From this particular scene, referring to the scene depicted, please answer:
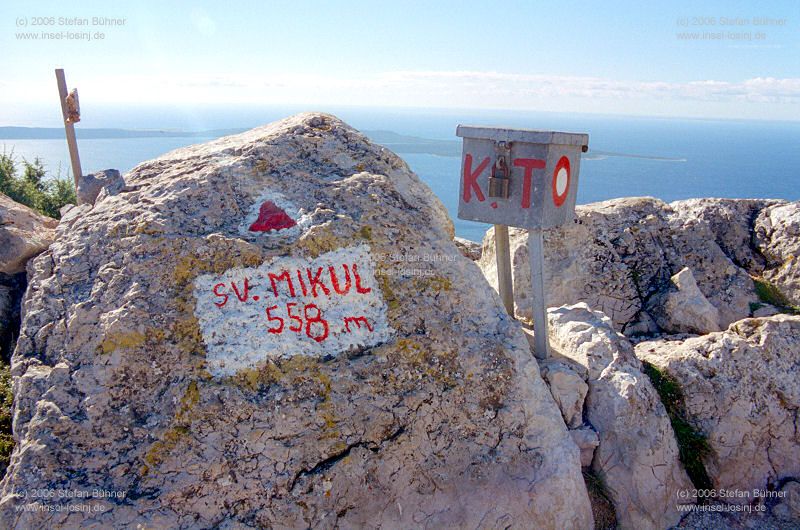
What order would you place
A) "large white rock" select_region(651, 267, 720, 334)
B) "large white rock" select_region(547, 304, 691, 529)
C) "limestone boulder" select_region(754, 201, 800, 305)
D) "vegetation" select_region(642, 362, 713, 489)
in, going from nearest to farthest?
"large white rock" select_region(547, 304, 691, 529) → "vegetation" select_region(642, 362, 713, 489) → "large white rock" select_region(651, 267, 720, 334) → "limestone boulder" select_region(754, 201, 800, 305)

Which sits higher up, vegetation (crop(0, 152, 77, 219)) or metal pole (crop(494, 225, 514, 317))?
vegetation (crop(0, 152, 77, 219))

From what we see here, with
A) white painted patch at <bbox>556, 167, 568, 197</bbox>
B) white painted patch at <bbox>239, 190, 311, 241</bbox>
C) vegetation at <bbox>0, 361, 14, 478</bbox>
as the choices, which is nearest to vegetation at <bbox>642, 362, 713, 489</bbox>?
white painted patch at <bbox>556, 167, 568, 197</bbox>

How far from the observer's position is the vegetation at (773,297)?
8.77 meters

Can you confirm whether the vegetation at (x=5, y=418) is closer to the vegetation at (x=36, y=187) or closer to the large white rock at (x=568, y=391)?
the large white rock at (x=568, y=391)

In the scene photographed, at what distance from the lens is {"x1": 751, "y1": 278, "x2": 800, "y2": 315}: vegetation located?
877cm

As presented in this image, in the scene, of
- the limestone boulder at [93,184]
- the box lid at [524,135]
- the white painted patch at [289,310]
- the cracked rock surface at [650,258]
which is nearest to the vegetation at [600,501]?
the white painted patch at [289,310]

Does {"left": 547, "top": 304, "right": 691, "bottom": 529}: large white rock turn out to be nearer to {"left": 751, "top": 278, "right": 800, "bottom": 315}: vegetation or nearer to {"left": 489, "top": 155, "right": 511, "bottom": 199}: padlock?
{"left": 489, "top": 155, "right": 511, "bottom": 199}: padlock

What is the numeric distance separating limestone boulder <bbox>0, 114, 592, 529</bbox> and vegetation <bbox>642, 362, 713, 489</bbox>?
1.60 meters

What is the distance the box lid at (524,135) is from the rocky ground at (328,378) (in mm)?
925

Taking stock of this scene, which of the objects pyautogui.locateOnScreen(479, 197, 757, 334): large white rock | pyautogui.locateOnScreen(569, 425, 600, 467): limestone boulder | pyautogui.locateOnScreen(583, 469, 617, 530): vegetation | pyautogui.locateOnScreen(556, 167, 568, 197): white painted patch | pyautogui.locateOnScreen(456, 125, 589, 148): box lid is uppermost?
pyautogui.locateOnScreen(456, 125, 589, 148): box lid

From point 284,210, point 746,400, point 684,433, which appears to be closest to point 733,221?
point 746,400

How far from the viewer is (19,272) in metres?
7.30

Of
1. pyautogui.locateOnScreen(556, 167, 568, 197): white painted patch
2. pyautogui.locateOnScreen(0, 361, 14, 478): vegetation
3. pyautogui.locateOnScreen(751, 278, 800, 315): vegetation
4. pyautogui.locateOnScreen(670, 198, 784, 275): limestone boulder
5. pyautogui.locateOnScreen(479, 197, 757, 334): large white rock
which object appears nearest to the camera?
pyautogui.locateOnScreen(0, 361, 14, 478): vegetation

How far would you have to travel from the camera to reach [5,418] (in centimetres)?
568
